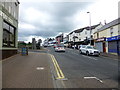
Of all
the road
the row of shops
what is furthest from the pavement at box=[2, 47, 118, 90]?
the row of shops

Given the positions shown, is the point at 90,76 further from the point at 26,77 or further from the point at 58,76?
the point at 26,77

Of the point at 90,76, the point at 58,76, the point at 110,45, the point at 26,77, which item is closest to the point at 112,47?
the point at 110,45

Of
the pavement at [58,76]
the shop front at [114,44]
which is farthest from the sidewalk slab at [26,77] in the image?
the shop front at [114,44]

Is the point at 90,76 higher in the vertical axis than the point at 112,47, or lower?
lower

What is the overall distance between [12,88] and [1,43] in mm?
8711

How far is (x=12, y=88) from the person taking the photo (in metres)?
4.98

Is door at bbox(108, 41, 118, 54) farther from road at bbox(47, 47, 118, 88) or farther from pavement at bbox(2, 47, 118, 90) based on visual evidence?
pavement at bbox(2, 47, 118, 90)

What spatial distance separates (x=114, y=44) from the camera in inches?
980

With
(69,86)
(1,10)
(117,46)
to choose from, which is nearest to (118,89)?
(69,86)

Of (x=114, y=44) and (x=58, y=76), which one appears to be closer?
(x=58, y=76)

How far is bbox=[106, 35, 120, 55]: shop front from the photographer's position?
23547 mm

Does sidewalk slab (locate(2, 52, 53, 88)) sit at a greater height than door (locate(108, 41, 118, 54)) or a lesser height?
lesser

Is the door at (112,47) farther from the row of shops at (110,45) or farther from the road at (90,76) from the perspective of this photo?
the road at (90,76)

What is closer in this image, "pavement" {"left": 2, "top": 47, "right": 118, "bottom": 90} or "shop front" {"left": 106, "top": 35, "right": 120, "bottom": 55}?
"pavement" {"left": 2, "top": 47, "right": 118, "bottom": 90}
